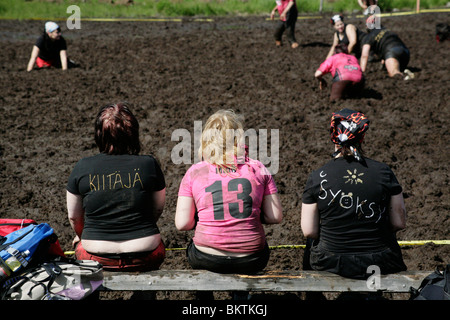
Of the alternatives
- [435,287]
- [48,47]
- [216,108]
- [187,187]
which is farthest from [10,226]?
[48,47]

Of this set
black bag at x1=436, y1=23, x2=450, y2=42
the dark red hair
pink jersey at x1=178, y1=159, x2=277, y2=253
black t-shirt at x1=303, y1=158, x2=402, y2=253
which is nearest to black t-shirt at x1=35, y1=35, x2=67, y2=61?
the dark red hair

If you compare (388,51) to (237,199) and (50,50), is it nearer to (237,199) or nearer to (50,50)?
(50,50)

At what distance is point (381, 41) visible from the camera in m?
9.88

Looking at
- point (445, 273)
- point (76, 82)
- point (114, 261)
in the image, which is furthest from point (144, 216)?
point (76, 82)

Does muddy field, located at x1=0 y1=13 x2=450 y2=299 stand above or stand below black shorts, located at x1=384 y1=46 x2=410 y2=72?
below

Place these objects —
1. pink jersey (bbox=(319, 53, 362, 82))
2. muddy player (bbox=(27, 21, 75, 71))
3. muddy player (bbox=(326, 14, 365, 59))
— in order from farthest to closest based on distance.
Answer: muddy player (bbox=(27, 21, 75, 71))
muddy player (bbox=(326, 14, 365, 59))
pink jersey (bbox=(319, 53, 362, 82))

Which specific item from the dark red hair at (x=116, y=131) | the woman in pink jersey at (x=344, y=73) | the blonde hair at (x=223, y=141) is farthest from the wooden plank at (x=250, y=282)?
the woman in pink jersey at (x=344, y=73)

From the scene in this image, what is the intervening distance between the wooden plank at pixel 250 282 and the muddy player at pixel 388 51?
700cm

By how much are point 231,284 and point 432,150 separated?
4.82m

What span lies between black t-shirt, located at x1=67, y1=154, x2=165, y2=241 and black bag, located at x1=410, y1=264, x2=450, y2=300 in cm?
197

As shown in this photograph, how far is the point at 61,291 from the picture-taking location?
2893 millimetres

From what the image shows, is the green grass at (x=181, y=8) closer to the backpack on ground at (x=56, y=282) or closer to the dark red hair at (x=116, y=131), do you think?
the dark red hair at (x=116, y=131)

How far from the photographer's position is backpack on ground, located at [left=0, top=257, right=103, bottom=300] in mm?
2822

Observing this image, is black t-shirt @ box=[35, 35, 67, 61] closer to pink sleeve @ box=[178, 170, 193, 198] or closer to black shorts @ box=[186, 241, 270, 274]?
pink sleeve @ box=[178, 170, 193, 198]
